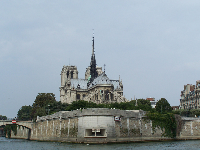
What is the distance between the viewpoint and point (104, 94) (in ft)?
474

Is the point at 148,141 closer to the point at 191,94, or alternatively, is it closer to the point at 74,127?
the point at 74,127

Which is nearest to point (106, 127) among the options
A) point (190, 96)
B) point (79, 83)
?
point (190, 96)

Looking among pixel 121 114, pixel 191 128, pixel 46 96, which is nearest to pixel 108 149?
pixel 121 114

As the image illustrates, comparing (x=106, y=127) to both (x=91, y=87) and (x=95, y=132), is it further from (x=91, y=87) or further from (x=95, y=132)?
(x=91, y=87)

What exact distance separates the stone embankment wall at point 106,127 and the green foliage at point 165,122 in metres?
0.92

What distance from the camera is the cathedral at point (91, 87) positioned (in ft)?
476

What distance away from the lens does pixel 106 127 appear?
63.4m

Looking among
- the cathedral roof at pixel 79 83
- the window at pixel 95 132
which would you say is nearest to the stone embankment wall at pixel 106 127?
the window at pixel 95 132

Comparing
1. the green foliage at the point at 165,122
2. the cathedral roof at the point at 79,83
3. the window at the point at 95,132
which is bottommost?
the window at the point at 95,132

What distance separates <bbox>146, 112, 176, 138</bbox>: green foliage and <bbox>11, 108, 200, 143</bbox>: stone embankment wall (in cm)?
92

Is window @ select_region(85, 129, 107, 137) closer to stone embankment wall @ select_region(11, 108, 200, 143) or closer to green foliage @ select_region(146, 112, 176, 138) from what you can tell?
stone embankment wall @ select_region(11, 108, 200, 143)

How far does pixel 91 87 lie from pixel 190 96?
49.2 meters

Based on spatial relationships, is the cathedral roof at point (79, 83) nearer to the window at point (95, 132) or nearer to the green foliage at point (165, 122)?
the green foliage at point (165, 122)

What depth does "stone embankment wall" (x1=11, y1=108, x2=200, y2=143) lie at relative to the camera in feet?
209
